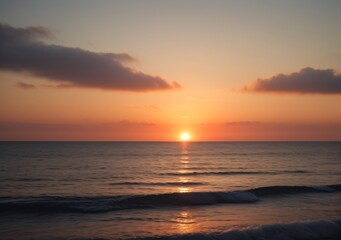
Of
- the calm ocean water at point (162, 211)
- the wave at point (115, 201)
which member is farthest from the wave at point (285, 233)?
the wave at point (115, 201)

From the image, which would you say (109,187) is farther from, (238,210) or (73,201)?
(238,210)

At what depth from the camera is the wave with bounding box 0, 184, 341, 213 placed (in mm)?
22703

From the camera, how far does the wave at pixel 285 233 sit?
15.6m

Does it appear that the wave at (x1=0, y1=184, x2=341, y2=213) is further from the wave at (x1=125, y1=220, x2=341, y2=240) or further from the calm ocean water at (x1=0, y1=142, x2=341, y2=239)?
the wave at (x1=125, y1=220, x2=341, y2=240)

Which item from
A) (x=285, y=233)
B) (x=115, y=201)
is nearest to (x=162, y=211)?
(x=115, y=201)

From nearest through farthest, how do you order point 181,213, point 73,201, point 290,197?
point 181,213
point 73,201
point 290,197

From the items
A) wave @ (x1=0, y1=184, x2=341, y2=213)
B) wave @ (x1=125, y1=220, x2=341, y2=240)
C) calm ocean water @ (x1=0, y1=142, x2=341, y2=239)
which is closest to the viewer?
wave @ (x1=125, y1=220, x2=341, y2=240)

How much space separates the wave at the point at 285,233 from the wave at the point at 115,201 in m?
8.27

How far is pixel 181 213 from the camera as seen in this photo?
848 inches

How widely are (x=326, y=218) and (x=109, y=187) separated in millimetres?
19958

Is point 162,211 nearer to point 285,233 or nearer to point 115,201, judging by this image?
point 115,201

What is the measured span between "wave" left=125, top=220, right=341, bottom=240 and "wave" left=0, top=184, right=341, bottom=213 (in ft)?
27.1

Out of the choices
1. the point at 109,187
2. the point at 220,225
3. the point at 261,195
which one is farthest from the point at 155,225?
the point at 109,187

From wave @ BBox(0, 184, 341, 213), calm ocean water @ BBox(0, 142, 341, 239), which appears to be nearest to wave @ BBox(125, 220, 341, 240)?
calm ocean water @ BBox(0, 142, 341, 239)
